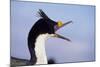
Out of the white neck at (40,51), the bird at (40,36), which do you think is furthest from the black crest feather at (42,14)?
the white neck at (40,51)

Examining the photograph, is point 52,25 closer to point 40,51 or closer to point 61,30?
point 61,30

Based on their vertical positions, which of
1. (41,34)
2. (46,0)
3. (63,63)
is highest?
(46,0)

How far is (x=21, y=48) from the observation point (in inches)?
87.9

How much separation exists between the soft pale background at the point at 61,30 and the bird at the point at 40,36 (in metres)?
0.04

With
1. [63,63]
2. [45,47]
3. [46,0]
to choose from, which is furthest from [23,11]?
[63,63]

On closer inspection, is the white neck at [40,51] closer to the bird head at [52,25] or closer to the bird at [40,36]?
the bird at [40,36]

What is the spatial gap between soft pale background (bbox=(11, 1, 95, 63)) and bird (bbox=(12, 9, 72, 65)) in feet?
0.14

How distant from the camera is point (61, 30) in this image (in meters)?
2.42

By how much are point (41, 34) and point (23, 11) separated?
0.34 meters

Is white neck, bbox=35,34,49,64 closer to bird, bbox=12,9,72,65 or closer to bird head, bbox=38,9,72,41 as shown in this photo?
bird, bbox=12,9,72,65

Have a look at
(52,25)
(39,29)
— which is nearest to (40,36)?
(39,29)

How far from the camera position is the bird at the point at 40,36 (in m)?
2.28

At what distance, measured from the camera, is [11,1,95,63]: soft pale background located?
7.30 ft
